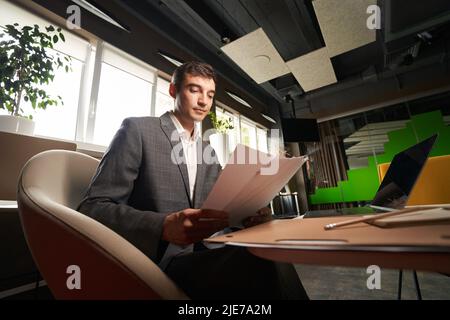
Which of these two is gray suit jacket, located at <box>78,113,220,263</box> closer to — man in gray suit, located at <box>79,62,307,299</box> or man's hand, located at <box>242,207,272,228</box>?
man in gray suit, located at <box>79,62,307,299</box>

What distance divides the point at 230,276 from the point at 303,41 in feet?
15.4

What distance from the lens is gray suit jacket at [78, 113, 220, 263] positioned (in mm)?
554

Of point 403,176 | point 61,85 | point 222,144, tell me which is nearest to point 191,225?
point 403,176

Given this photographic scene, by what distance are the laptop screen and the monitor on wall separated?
5.23m

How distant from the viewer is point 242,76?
541cm

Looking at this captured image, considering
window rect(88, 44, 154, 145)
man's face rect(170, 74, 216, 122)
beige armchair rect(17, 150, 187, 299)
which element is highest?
window rect(88, 44, 154, 145)

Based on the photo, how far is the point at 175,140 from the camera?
980 mm

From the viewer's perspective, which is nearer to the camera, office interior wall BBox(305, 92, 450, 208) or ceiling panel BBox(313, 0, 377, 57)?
ceiling panel BBox(313, 0, 377, 57)

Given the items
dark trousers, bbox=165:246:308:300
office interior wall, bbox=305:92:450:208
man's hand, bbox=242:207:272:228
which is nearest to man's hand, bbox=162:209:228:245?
dark trousers, bbox=165:246:308:300

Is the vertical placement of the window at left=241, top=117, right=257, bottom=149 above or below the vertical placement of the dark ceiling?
below

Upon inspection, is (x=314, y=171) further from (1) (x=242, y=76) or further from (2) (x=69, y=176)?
(2) (x=69, y=176)

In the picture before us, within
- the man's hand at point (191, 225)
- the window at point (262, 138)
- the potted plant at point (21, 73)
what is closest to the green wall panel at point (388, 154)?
the window at point (262, 138)

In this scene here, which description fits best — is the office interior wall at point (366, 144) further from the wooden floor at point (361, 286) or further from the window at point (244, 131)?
the wooden floor at point (361, 286)
